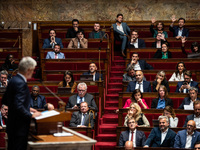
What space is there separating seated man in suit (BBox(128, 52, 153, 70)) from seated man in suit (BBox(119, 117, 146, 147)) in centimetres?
156

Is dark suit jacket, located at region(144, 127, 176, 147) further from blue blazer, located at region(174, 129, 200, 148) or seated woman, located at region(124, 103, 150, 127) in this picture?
seated woman, located at region(124, 103, 150, 127)

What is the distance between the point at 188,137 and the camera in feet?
12.3

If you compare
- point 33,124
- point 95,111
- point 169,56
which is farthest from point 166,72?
point 33,124

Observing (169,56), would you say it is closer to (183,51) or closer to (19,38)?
(183,51)

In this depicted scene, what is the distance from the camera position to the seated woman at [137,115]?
412 cm

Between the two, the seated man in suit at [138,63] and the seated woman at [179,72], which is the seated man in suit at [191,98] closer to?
the seated woman at [179,72]

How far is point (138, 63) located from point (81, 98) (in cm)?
126

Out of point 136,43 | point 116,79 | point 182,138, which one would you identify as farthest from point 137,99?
point 136,43

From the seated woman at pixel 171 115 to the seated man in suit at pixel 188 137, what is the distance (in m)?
0.32

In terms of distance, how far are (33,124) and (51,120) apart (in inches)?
4.5

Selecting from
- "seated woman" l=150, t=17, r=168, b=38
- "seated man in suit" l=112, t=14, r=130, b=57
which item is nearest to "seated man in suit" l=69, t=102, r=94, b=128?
"seated man in suit" l=112, t=14, r=130, b=57

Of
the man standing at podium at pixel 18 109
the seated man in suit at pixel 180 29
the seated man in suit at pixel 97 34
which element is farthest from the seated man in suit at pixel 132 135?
the seated man in suit at pixel 180 29

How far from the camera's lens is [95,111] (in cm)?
436

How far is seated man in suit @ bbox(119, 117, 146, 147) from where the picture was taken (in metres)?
3.89
